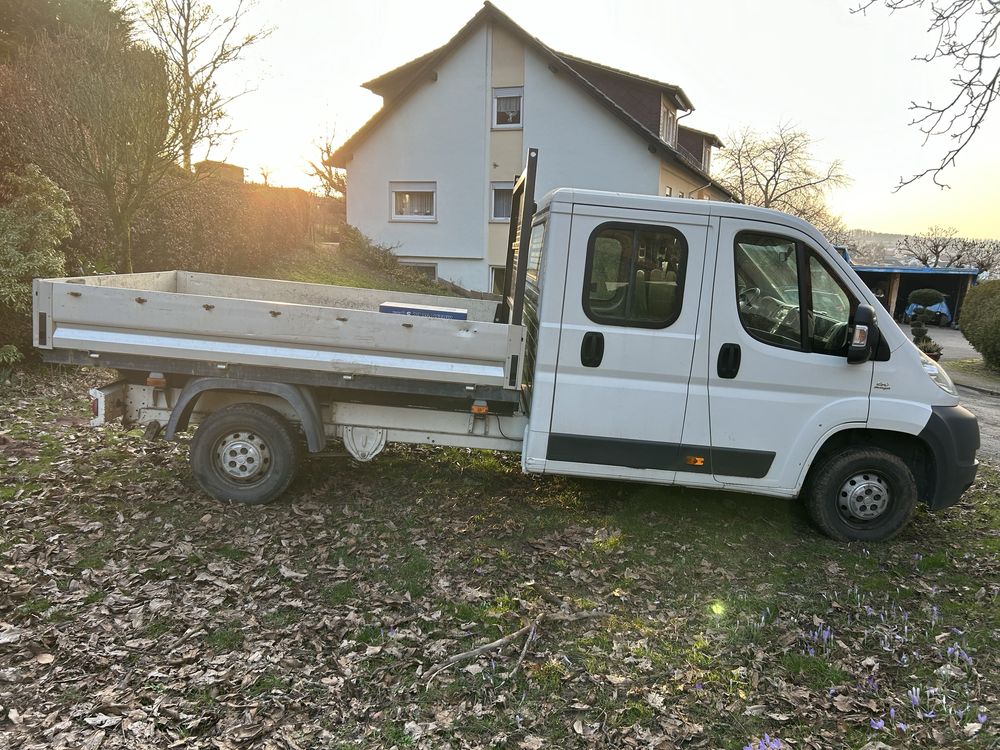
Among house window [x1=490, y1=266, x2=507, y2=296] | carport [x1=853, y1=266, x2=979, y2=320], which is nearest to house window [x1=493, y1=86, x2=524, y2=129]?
house window [x1=490, y1=266, x2=507, y2=296]

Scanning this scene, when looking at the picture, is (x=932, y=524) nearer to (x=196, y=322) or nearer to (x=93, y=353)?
(x=196, y=322)

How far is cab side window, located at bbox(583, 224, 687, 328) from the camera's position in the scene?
494 cm

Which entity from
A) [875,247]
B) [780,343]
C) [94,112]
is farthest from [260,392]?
[875,247]

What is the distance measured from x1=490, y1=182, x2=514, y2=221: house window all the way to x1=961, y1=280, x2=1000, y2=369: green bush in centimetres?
1378

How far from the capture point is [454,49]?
22406 mm

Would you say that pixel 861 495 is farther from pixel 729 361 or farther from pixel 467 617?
pixel 467 617

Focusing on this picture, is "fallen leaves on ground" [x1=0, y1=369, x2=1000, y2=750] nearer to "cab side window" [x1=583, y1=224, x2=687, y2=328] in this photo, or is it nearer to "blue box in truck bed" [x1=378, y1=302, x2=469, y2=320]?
"blue box in truck bed" [x1=378, y1=302, x2=469, y2=320]

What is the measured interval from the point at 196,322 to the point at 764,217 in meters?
4.17

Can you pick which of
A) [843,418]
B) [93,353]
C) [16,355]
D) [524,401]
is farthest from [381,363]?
[16,355]

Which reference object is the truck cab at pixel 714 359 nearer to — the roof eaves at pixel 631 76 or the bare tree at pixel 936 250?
the roof eaves at pixel 631 76

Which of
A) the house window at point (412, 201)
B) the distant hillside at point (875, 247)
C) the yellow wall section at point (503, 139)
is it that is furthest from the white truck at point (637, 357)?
the distant hillside at point (875, 247)

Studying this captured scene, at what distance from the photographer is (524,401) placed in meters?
5.33

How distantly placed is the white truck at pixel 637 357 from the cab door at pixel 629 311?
10mm

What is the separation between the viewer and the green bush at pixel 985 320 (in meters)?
17.4
